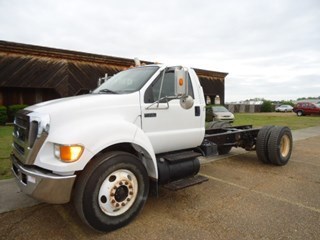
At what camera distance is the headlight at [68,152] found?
10.2ft

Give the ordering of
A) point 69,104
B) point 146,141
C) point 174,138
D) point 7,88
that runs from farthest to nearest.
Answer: point 7,88 → point 174,138 → point 146,141 → point 69,104

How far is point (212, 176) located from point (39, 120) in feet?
13.5

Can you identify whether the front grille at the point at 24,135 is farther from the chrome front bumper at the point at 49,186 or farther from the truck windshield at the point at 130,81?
the truck windshield at the point at 130,81

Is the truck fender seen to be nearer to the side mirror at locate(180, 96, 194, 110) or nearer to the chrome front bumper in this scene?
the chrome front bumper

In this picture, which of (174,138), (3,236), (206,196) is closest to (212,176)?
(206,196)

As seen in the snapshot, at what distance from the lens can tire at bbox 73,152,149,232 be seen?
10.6 feet

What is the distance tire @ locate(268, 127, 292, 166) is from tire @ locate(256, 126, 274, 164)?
0.29 ft

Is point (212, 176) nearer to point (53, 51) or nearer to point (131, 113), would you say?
point (131, 113)

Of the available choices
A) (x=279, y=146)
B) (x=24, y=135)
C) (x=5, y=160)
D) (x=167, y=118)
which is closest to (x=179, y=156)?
(x=167, y=118)

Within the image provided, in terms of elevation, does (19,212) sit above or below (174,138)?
below

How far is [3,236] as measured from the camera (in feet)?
10.9

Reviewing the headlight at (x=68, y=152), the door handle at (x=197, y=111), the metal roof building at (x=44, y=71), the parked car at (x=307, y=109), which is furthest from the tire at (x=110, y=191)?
the parked car at (x=307, y=109)

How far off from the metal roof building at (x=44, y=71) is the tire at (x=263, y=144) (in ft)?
49.7

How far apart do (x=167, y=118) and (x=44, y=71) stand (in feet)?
52.5
